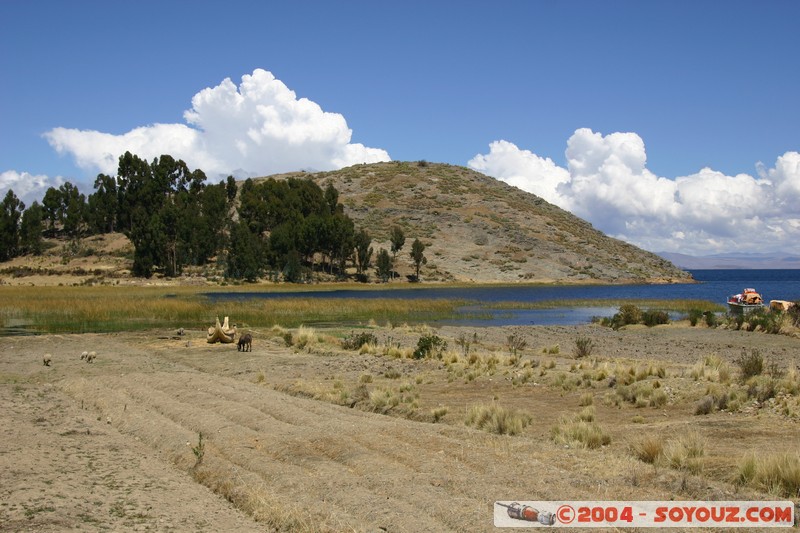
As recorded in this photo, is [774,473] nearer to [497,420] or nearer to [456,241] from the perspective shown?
[497,420]

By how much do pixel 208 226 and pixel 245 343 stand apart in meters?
75.8

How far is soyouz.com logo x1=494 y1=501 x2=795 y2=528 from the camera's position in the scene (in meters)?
8.07

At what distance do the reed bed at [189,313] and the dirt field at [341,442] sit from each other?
62.1 feet

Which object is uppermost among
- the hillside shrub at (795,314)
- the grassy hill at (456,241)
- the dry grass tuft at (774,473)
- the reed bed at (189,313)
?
the grassy hill at (456,241)

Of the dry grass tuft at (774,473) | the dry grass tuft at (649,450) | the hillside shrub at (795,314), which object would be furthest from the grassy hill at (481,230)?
the dry grass tuft at (774,473)

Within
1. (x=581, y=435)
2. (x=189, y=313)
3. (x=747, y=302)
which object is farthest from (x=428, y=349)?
(x=747, y=302)

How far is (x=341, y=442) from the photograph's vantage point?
12.1 metres

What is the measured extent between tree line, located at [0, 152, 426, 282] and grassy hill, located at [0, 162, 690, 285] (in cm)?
314

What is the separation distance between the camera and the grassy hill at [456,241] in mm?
101000

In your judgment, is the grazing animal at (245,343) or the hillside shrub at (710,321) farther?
the hillside shrub at (710,321)

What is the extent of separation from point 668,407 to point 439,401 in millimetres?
5452

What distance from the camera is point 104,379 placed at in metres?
19.9

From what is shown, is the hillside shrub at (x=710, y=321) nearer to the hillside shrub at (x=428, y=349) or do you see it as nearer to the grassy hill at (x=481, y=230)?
the hillside shrub at (x=428, y=349)

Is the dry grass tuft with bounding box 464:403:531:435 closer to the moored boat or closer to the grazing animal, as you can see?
the grazing animal
